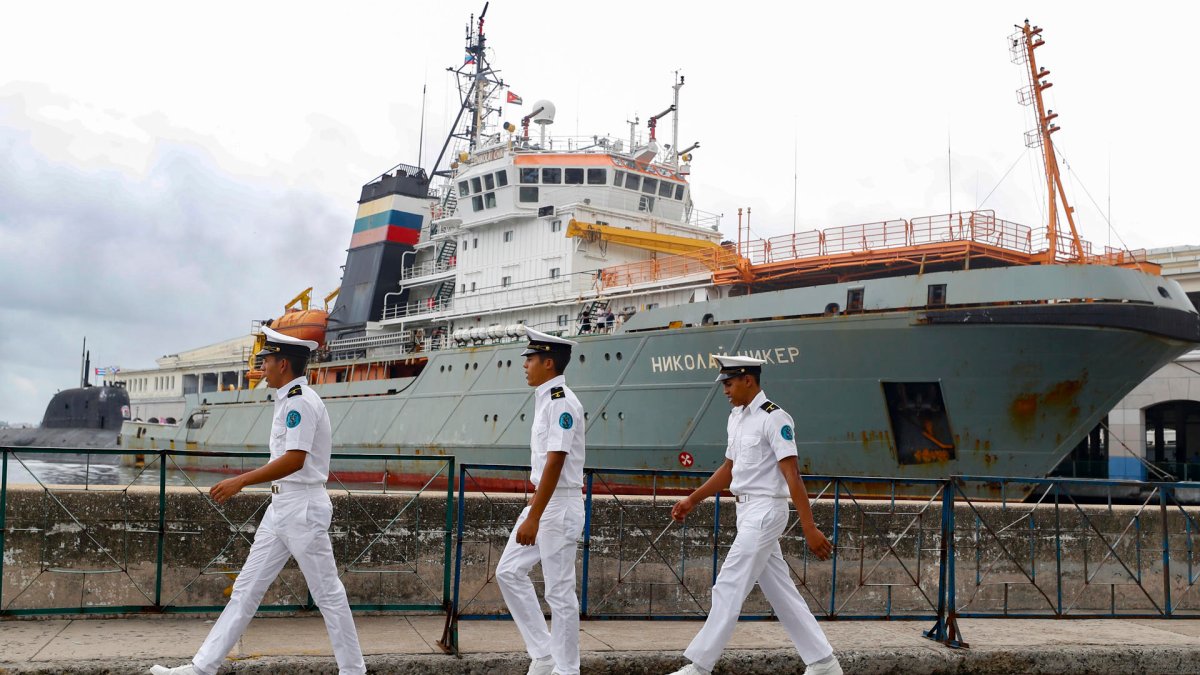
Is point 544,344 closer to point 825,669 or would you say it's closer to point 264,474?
point 264,474

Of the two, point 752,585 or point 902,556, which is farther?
point 902,556

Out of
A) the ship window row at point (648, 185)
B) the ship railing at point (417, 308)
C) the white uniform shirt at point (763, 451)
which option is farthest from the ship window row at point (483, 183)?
the white uniform shirt at point (763, 451)

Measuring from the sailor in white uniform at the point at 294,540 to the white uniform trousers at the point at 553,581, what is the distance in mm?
742

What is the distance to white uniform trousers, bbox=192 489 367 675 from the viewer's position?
443 cm

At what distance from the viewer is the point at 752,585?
4840 millimetres

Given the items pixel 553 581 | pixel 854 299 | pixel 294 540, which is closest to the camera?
pixel 294 540

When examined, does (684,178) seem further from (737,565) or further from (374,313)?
(737,565)

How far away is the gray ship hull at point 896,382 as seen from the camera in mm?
14359

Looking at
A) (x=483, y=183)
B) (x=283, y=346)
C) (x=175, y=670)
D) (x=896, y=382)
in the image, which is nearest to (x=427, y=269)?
(x=483, y=183)

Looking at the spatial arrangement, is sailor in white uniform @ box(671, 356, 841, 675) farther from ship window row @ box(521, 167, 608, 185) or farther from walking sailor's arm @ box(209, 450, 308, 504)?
ship window row @ box(521, 167, 608, 185)

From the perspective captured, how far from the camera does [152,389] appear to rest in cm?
5306

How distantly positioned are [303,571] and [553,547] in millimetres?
1105

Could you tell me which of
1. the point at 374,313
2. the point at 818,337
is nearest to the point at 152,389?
the point at 374,313

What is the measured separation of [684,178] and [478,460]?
9277 millimetres
